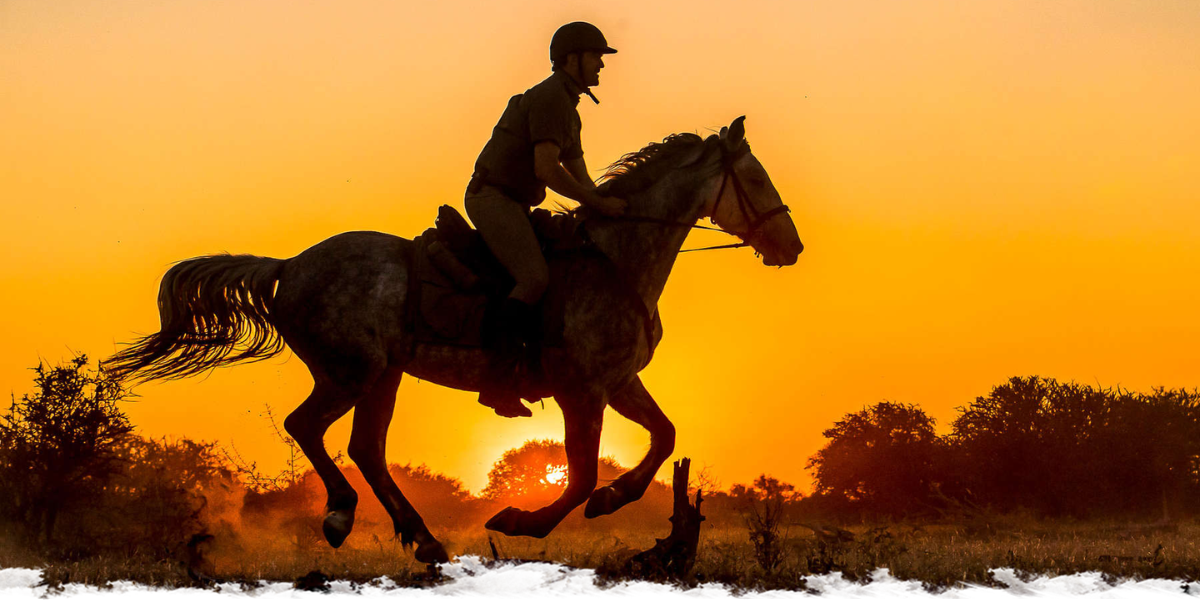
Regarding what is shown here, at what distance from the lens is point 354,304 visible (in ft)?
29.5

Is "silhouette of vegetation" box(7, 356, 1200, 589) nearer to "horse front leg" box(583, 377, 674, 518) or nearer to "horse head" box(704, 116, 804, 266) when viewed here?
"horse front leg" box(583, 377, 674, 518)

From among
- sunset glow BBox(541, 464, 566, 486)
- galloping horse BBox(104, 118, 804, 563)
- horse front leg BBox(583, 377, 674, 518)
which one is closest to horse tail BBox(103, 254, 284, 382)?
galloping horse BBox(104, 118, 804, 563)

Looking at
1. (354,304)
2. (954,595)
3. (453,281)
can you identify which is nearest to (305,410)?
(354,304)

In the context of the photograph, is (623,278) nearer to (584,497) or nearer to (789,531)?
(584,497)

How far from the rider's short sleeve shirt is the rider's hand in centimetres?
48

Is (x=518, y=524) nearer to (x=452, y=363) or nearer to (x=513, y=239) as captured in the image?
(x=452, y=363)

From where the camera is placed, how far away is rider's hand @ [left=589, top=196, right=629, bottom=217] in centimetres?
881

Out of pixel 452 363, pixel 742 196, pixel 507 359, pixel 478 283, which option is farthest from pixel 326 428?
pixel 742 196

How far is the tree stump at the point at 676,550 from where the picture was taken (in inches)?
312

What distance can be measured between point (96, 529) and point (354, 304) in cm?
372

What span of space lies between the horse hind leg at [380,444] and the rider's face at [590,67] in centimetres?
271

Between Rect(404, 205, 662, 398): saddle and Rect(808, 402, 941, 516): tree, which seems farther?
Rect(808, 402, 941, 516): tree

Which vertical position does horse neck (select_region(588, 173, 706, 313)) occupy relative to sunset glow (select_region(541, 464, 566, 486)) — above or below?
above

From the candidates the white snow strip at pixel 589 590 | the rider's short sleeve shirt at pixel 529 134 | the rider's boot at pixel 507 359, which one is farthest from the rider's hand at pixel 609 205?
the white snow strip at pixel 589 590
